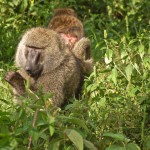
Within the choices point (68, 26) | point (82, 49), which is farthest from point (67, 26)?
point (82, 49)

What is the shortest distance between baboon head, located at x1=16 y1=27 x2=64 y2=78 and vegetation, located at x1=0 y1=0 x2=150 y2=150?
29 centimetres

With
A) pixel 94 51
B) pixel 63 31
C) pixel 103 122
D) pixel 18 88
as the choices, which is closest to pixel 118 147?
pixel 103 122

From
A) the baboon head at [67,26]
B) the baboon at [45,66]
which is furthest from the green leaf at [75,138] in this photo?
the baboon head at [67,26]

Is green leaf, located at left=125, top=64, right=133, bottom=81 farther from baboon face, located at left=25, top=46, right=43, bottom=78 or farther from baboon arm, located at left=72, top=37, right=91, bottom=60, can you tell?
baboon arm, located at left=72, top=37, right=91, bottom=60

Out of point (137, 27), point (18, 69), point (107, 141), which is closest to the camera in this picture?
point (107, 141)

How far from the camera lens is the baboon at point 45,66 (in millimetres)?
5793

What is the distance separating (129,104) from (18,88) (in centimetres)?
105

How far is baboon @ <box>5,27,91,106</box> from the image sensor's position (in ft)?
19.0

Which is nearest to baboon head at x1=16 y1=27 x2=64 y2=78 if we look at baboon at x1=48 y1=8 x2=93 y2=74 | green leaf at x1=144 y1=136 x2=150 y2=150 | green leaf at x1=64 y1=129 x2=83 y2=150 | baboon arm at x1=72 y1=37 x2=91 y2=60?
baboon arm at x1=72 y1=37 x2=91 y2=60

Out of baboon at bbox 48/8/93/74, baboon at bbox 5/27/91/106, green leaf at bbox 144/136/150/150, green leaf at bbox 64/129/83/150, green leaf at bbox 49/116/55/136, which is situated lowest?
green leaf at bbox 144/136/150/150

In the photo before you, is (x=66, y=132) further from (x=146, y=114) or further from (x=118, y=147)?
(x=146, y=114)

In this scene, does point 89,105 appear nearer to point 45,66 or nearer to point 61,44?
point 45,66

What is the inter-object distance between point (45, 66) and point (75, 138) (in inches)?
84.3

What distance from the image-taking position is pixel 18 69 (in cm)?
577
